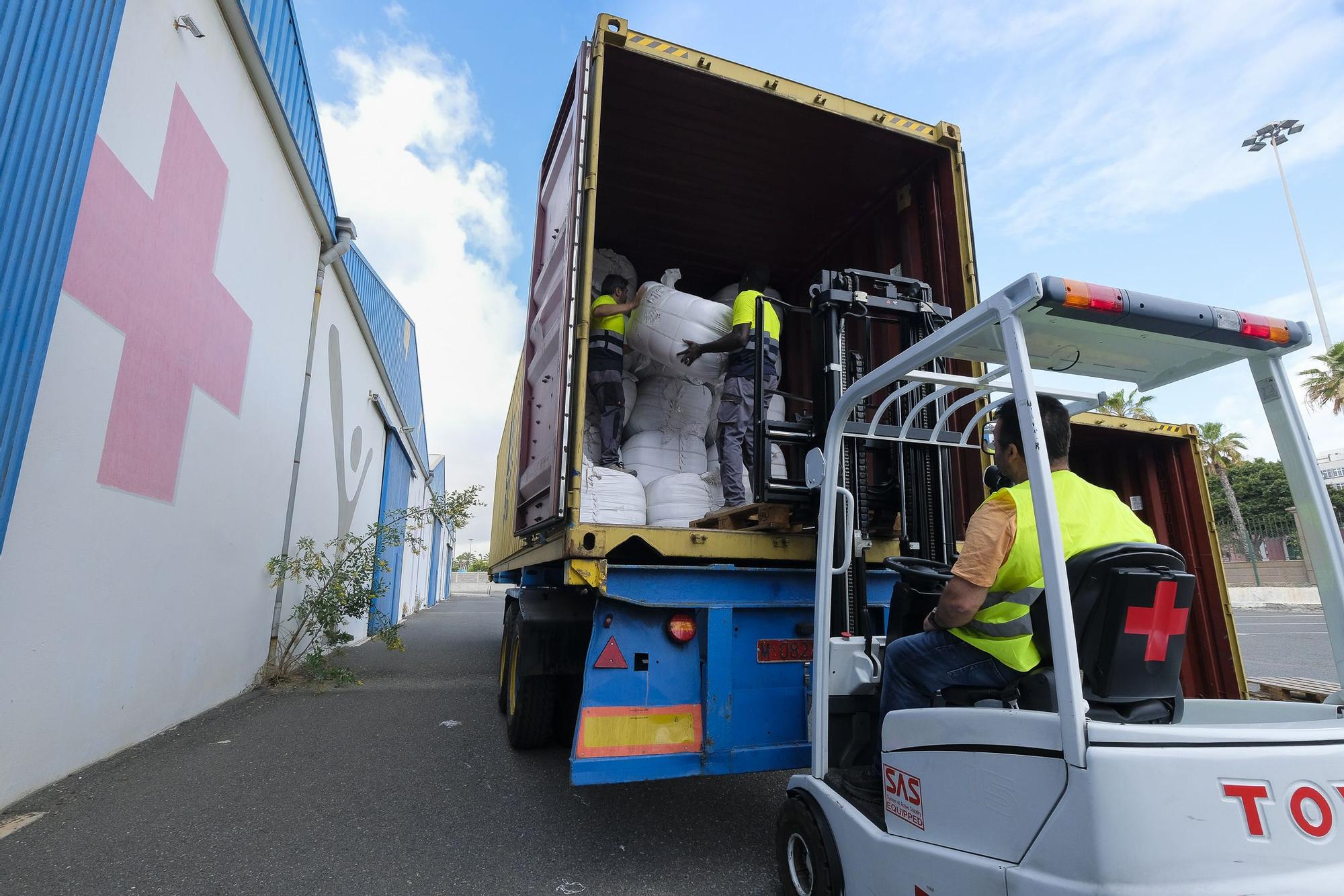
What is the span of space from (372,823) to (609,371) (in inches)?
104

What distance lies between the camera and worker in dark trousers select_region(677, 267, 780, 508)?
390 cm

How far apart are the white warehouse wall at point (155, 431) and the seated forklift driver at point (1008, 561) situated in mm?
3716

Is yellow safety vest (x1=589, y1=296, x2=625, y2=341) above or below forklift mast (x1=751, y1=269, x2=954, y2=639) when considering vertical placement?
above

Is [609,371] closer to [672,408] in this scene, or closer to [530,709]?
[672,408]

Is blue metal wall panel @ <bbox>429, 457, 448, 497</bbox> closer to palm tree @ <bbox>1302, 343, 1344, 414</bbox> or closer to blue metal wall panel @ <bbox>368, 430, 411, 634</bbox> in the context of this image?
blue metal wall panel @ <bbox>368, 430, 411, 634</bbox>

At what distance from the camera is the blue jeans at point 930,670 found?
187 cm

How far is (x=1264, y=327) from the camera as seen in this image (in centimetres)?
172

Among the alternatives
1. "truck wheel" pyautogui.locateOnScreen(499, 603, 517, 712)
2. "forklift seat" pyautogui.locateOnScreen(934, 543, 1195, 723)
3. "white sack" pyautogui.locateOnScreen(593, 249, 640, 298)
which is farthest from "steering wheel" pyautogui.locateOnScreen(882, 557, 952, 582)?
"white sack" pyautogui.locateOnScreen(593, 249, 640, 298)

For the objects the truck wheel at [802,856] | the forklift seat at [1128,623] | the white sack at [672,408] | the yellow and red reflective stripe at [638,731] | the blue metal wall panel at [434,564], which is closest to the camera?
the forklift seat at [1128,623]

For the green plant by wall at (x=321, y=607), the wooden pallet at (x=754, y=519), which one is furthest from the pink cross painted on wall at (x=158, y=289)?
the wooden pallet at (x=754, y=519)

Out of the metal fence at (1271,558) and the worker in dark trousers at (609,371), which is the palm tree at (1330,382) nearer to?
the metal fence at (1271,558)

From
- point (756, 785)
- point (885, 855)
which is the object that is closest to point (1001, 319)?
point (885, 855)

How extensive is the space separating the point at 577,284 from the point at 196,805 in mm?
3100

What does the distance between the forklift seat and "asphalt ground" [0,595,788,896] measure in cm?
159
